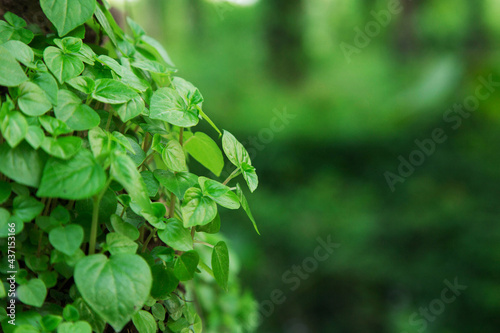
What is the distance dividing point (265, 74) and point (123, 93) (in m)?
3.58

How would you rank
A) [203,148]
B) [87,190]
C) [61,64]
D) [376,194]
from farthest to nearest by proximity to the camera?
[376,194], [203,148], [61,64], [87,190]

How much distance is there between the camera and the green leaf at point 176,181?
22.4 inches

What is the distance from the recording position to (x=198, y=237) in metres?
0.91

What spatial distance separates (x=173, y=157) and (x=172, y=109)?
6 centimetres

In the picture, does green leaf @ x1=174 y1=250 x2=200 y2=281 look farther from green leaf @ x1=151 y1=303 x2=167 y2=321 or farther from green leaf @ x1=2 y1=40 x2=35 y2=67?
green leaf @ x1=2 y1=40 x2=35 y2=67

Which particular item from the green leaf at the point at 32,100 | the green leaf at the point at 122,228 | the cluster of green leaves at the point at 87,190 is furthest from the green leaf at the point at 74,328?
the green leaf at the point at 32,100

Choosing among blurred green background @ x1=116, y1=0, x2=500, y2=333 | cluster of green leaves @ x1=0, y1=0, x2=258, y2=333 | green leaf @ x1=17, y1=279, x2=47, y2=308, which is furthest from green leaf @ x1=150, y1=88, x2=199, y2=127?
blurred green background @ x1=116, y1=0, x2=500, y2=333

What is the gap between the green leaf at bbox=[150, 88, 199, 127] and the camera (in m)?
0.56

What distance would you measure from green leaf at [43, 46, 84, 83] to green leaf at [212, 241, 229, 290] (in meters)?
0.28

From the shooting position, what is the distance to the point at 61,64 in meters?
0.54

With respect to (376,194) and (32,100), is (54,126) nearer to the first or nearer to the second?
(32,100)

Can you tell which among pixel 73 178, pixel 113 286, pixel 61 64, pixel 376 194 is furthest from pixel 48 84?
pixel 376 194

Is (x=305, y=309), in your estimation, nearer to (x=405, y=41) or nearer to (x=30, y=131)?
(x=405, y=41)

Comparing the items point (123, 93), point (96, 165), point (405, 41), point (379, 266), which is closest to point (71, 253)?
point (96, 165)
